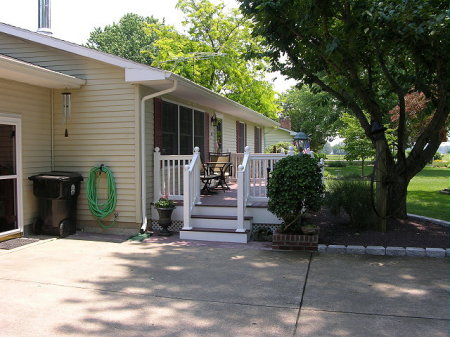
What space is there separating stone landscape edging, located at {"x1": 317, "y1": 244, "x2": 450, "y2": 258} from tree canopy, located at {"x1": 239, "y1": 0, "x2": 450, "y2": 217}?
1148 millimetres

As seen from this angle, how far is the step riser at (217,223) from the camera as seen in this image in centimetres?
688

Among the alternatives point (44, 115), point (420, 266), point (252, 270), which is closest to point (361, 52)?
point (420, 266)

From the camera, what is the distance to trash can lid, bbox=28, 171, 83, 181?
22.1 ft

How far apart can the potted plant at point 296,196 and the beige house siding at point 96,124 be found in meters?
2.55

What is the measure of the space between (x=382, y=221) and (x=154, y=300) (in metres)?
4.11

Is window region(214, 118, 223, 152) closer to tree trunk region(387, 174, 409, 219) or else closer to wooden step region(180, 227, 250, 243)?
wooden step region(180, 227, 250, 243)

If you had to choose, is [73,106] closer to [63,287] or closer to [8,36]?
[8,36]

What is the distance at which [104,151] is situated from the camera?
285 inches

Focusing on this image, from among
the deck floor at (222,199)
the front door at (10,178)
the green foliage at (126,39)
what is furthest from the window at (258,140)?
the green foliage at (126,39)

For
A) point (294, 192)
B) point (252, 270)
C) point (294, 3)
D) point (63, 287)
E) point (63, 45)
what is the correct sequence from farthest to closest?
1. point (63, 45)
2. point (294, 3)
3. point (294, 192)
4. point (252, 270)
5. point (63, 287)

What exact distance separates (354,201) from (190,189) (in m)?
2.81

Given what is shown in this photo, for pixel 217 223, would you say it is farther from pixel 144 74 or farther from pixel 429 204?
pixel 429 204

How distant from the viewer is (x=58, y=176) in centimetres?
681

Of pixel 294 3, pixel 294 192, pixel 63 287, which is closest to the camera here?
pixel 63 287
